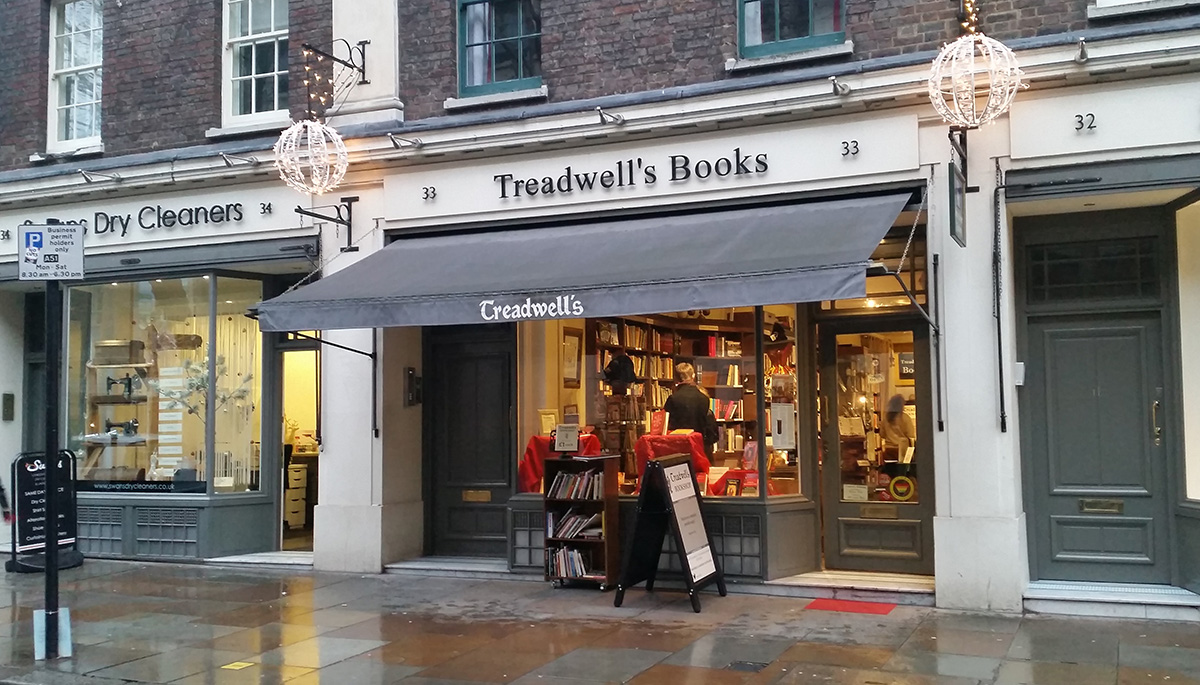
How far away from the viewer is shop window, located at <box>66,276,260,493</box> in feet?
41.2

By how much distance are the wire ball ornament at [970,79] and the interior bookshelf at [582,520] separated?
14.3 ft

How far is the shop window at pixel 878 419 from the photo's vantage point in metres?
10.1

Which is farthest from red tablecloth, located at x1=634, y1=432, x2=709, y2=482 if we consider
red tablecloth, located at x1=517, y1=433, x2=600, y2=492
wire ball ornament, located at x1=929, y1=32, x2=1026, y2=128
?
wire ball ornament, located at x1=929, y1=32, x2=1026, y2=128

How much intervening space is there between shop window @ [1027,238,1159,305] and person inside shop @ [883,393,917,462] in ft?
5.03

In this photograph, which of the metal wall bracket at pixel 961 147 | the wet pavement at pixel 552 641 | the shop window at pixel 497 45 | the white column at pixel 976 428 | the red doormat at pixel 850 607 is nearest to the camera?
the wet pavement at pixel 552 641

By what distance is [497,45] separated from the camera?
1153 centimetres

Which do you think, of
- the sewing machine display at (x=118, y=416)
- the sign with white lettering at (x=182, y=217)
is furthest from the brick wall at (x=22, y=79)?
the sewing machine display at (x=118, y=416)

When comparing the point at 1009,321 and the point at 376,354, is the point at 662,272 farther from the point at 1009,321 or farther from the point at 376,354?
the point at 376,354

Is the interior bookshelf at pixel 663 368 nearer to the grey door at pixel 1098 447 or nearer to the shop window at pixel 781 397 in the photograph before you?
the shop window at pixel 781 397

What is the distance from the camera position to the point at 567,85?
428 inches

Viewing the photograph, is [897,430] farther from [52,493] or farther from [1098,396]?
[52,493]

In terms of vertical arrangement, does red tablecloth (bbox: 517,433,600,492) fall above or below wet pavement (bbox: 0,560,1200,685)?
above

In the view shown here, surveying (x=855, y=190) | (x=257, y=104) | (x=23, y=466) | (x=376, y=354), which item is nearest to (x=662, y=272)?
(x=855, y=190)

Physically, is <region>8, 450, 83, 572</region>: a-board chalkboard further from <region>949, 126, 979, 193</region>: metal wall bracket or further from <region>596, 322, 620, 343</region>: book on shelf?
<region>949, 126, 979, 193</region>: metal wall bracket
